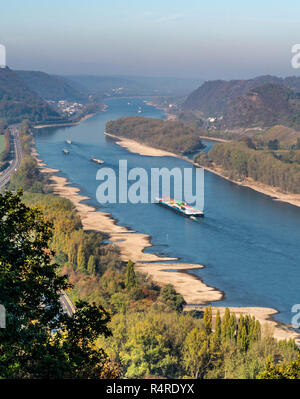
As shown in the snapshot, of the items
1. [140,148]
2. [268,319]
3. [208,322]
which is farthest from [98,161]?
[208,322]

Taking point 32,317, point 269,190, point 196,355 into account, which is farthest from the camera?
point 269,190

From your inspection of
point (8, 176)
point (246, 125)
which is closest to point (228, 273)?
point (8, 176)

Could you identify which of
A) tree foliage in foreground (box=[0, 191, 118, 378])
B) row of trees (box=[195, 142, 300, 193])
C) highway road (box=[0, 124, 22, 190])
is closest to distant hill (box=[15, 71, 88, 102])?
highway road (box=[0, 124, 22, 190])

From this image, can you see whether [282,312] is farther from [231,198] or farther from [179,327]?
[231,198]

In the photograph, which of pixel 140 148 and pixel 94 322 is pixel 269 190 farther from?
pixel 94 322

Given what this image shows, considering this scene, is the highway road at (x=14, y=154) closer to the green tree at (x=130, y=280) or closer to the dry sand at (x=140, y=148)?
the dry sand at (x=140, y=148)

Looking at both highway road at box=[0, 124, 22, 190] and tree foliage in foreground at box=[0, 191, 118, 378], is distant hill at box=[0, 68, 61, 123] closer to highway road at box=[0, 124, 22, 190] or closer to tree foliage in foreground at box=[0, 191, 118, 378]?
highway road at box=[0, 124, 22, 190]
